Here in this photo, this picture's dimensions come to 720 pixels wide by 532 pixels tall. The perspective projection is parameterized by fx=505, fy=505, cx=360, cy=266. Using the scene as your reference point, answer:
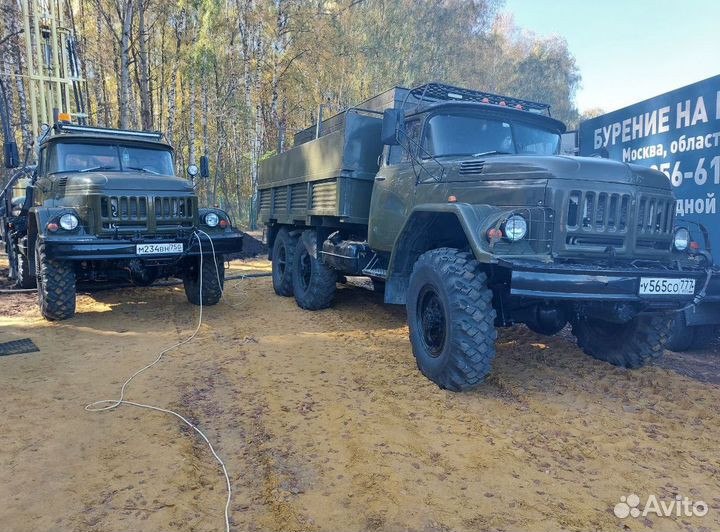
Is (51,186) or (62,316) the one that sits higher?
(51,186)

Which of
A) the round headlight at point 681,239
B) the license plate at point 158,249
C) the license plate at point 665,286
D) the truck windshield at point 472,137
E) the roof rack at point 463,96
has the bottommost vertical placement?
the license plate at point 665,286

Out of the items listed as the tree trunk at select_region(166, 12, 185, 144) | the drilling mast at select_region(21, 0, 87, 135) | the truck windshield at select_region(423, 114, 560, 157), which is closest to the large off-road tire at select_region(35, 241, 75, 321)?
the truck windshield at select_region(423, 114, 560, 157)

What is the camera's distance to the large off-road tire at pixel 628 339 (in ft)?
14.6

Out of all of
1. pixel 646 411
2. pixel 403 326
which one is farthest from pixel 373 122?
pixel 646 411

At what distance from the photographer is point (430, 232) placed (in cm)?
488

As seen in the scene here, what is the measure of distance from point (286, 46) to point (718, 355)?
2003 cm

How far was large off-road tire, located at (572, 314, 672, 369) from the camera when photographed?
4461 millimetres

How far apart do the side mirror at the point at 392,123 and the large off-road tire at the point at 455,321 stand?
1369mm

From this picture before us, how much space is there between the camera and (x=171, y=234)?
21.9ft

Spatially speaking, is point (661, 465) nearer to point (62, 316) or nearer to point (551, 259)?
point (551, 259)

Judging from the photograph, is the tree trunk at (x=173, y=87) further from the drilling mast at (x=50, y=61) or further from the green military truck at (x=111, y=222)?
the green military truck at (x=111, y=222)

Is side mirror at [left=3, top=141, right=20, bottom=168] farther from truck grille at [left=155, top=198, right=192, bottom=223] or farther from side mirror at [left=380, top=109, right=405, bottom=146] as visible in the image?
side mirror at [left=380, top=109, right=405, bottom=146]

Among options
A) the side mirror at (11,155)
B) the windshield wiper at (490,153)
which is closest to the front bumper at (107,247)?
the side mirror at (11,155)

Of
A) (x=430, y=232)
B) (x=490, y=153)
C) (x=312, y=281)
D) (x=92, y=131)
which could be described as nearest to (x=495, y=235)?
(x=430, y=232)
